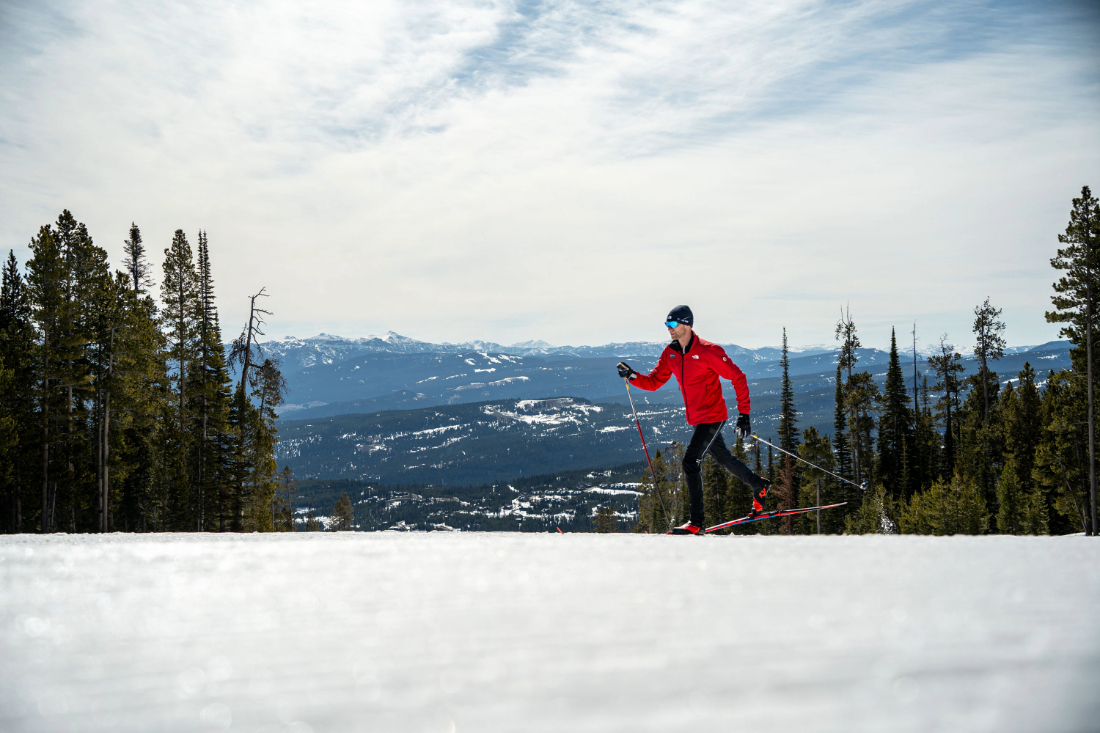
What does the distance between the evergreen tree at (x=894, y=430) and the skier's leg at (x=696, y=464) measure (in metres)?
59.0

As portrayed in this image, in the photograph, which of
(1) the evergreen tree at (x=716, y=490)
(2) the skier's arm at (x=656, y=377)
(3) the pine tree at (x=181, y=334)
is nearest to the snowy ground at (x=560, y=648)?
(2) the skier's arm at (x=656, y=377)

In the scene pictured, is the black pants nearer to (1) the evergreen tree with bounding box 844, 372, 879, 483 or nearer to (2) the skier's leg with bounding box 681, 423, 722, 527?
(2) the skier's leg with bounding box 681, 423, 722, 527

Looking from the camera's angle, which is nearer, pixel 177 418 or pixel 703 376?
pixel 703 376

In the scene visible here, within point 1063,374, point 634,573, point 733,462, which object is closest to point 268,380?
point 733,462

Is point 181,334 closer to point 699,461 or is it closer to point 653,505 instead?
point 699,461

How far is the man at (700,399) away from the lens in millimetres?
7078

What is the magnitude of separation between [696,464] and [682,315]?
5.43ft

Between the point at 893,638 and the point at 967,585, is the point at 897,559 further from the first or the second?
the point at 893,638

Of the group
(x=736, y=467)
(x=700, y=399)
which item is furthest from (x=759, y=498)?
(x=700, y=399)

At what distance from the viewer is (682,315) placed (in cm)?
716

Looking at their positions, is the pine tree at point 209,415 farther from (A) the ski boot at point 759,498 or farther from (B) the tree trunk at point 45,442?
(A) the ski boot at point 759,498

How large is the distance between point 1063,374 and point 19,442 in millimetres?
48696

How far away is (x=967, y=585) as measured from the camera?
248 cm

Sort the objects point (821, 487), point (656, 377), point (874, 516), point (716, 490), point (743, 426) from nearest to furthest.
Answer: point (743, 426), point (656, 377), point (874, 516), point (821, 487), point (716, 490)
